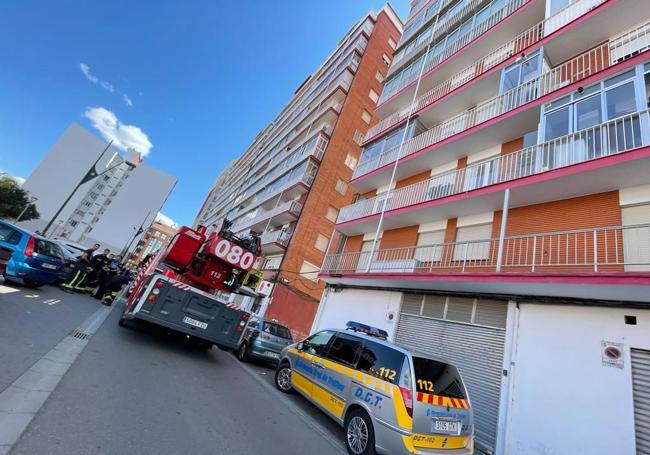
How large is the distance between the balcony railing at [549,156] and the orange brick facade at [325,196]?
524 cm

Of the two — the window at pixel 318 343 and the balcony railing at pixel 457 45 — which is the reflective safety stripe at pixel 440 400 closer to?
the window at pixel 318 343

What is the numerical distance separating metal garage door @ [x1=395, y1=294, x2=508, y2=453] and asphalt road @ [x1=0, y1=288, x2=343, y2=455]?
8.95 feet

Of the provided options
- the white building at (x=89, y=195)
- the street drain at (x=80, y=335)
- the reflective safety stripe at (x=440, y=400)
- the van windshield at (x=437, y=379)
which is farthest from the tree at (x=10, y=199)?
the reflective safety stripe at (x=440, y=400)

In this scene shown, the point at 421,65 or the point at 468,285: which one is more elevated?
the point at 421,65

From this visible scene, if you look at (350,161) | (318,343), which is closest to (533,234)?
(318,343)

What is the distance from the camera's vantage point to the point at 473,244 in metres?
10.2

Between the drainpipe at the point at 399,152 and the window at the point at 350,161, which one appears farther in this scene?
the window at the point at 350,161

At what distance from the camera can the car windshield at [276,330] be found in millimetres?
10257

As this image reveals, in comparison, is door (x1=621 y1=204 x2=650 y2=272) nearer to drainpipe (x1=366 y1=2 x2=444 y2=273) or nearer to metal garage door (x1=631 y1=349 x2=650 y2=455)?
metal garage door (x1=631 y1=349 x2=650 y2=455)

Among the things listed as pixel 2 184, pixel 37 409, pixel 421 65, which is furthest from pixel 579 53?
pixel 2 184

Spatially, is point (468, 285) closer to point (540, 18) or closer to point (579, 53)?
point (579, 53)

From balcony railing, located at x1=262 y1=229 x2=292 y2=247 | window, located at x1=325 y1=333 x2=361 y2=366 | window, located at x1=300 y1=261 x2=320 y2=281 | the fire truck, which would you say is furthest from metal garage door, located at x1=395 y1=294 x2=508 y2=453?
balcony railing, located at x1=262 y1=229 x2=292 y2=247

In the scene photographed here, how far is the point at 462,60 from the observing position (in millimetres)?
14766

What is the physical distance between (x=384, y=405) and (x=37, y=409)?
3.99 meters
